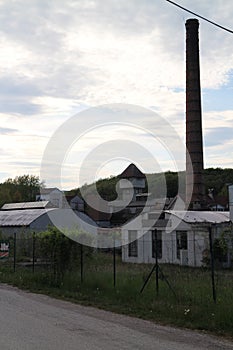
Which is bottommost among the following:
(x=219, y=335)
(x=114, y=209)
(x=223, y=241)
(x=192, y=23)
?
(x=219, y=335)

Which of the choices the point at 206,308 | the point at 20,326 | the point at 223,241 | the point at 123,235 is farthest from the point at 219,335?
the point at 123,235

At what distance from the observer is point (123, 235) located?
34.9 meters

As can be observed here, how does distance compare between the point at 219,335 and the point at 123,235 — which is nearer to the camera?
the point at 219,335

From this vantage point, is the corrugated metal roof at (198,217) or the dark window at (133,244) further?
the dark window at (133,244)

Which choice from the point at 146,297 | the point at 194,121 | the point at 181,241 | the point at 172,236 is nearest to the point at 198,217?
the point at 172,236

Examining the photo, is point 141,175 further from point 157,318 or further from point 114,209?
point 157,318

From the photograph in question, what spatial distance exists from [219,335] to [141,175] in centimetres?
5721

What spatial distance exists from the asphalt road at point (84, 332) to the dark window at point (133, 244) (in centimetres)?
2034

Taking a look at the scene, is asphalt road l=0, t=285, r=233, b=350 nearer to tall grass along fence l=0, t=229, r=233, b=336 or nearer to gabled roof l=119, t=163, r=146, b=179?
tall grass along fence l=0, t=229, r=233, b=336

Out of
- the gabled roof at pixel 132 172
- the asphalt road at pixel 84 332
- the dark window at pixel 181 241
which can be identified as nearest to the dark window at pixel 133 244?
the dark window at pixel 181 241

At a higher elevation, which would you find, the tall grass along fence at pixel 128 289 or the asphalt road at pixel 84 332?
the tall grass along fence at pixel 128 289

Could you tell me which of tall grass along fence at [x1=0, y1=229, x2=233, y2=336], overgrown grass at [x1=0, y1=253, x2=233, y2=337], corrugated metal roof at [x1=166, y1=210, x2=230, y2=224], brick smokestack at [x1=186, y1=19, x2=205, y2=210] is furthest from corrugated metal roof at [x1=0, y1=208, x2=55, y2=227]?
overgrown grass at [x1=0, y1=253, x2=233, y2=337]

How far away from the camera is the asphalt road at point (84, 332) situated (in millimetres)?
8211

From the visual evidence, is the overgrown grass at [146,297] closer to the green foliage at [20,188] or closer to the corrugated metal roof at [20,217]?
the corrugated metal roof at [20,217]
